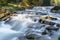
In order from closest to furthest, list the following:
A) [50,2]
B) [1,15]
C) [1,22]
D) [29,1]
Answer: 1. [1,22]
2. [1,15]
3. [29,1]
4. [50,2]

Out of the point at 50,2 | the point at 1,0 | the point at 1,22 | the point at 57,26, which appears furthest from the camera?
the point at 50,2

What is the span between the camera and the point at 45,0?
4319 cm

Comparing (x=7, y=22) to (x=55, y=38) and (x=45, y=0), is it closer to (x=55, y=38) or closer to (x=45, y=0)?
(x=55, y=38)

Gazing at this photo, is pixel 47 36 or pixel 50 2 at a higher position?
pixel 47 36

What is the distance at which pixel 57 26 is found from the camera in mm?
12766

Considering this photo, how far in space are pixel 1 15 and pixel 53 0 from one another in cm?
2982

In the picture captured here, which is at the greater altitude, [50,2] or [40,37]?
[40,37]

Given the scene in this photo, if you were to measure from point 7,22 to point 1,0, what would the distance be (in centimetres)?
1362

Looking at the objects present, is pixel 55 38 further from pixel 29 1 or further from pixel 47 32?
pixel 29 1

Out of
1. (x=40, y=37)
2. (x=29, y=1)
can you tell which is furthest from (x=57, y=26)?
(x=29, y=1)

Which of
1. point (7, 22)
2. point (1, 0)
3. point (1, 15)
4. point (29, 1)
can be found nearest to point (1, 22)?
point (7, 22)

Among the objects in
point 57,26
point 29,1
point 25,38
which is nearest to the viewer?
point 25,38

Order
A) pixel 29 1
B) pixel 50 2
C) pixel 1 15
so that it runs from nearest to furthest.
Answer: pixel 1 15, pixel 29 1, pixel 50 2

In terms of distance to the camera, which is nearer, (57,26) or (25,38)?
(25,38)
